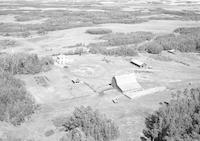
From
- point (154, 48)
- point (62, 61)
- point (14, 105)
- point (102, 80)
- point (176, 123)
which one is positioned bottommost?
point (102, 80)

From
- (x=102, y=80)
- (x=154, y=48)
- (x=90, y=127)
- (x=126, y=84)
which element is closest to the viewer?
(x=90, y=127)

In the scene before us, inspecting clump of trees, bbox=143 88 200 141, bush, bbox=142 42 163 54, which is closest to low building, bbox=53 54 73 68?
bush, bbox=142 42 163 54

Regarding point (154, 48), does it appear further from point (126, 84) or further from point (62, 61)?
point (126, 84)

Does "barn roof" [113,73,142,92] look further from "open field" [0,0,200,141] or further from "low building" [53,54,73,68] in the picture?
"low building" [53,54,73,68]

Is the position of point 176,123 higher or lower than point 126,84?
higher

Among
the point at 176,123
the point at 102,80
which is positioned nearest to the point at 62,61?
the point at 102,80

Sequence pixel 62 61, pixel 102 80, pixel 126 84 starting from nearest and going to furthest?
1. pixel 126 84
2. pixel 102 80
3. pixel 62 61
